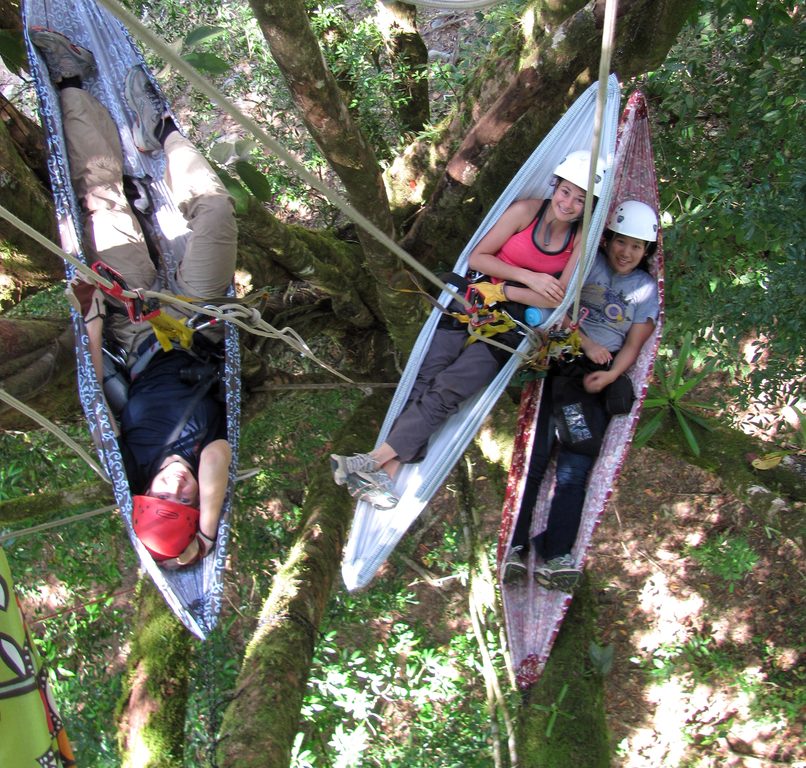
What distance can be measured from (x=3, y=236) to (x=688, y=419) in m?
2.32

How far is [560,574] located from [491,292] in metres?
0.84

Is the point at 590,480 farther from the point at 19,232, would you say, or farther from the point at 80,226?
the point at 19,232

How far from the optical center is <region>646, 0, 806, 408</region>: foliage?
211 cm

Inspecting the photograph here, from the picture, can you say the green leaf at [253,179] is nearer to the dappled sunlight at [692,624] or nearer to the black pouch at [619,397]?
the black pouch at [619,397]

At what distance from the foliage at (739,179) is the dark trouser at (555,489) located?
646mm

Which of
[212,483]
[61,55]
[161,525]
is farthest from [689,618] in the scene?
[61,55]

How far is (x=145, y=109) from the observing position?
8.11 feet

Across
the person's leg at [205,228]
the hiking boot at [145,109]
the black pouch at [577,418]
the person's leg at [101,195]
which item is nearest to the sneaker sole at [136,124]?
the hiking boot at [145,109]

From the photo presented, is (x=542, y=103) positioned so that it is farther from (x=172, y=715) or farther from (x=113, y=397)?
(x=172, y=715)

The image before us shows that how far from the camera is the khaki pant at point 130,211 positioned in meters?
2.11

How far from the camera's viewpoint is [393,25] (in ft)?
10.8

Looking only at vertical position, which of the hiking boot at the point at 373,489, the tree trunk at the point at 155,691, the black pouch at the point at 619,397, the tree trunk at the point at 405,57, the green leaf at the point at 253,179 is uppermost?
the tree trunk at the point at 405,57

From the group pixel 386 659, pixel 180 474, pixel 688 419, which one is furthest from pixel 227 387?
pixel 688 419

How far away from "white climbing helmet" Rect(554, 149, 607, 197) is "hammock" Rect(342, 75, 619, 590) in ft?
0.07
